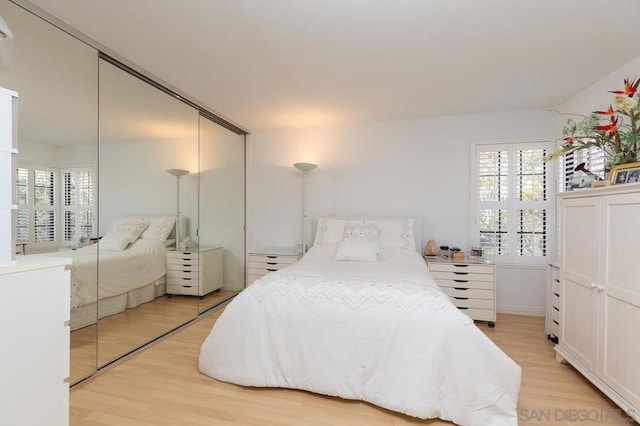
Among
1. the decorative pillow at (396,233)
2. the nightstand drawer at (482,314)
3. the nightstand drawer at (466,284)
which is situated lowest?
the nightstand drawer at (482,314)

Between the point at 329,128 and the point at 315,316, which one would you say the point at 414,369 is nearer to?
the point at 315,316

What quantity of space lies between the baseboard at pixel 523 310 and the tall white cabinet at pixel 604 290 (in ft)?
4.10

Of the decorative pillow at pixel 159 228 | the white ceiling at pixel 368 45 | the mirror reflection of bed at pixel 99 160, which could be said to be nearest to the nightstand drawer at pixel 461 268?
the white ceiling at pixel 368 45

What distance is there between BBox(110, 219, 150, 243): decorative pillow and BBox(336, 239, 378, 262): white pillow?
1.91m

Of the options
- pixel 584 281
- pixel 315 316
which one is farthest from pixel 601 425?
pixel 315 316

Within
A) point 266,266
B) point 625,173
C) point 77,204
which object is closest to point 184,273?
point 266,266

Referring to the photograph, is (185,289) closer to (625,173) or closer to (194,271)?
(194,271)

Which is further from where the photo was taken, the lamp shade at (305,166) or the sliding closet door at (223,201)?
the lamp shade at (305,166)

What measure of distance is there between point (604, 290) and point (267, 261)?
3326mm

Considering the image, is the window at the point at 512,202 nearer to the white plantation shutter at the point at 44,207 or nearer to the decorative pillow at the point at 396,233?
the decorative pillow at the point at 396,233

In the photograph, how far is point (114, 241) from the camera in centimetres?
241

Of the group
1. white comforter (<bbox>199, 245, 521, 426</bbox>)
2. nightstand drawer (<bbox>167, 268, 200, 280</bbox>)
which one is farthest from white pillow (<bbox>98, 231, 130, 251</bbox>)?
white comforter (<bbox>199, 245, 521, 426</bbox>)

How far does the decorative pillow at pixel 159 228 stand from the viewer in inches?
110

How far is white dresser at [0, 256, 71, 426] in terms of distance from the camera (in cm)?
110
